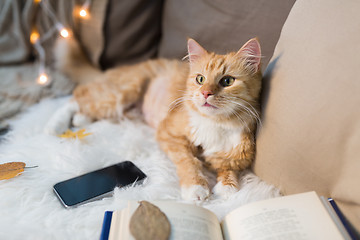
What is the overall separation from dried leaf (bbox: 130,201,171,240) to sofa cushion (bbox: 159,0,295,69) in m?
0.78

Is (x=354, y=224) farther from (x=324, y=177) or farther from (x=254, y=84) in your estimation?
(x=254, y=84)

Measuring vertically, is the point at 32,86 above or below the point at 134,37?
below

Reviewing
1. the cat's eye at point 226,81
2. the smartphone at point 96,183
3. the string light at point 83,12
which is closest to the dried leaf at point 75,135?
the smartphone at point 96,183

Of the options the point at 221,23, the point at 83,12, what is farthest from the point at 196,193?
the point at 83,12

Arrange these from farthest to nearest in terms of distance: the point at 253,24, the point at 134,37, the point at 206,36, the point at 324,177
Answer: the point at 134,37 < the point at 206,36 < the point at 253,24 < the point at 324,177

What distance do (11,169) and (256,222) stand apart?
2.77ft

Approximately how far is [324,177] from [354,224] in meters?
0.14

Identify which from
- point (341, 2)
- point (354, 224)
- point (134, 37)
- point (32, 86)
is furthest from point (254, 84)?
point (32, 86)

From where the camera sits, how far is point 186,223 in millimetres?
729

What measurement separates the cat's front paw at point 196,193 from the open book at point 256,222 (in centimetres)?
16

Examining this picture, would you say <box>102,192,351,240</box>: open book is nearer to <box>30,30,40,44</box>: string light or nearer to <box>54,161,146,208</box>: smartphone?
<box>54,161,146,208</box>: smartphone

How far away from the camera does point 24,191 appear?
3.08 feet

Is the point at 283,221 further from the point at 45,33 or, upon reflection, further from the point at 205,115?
the point at 45,33

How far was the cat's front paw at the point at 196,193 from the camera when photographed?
0.95 m
